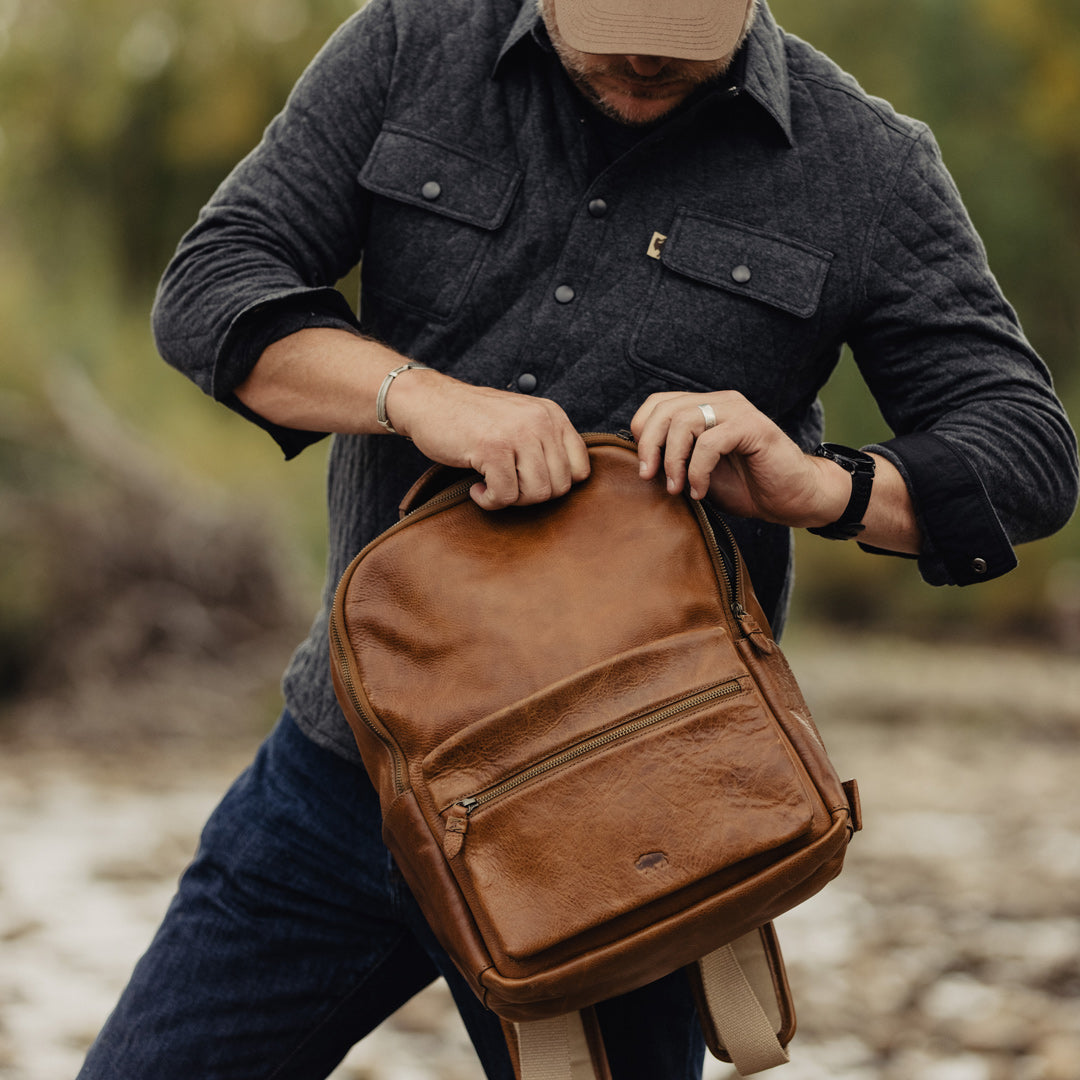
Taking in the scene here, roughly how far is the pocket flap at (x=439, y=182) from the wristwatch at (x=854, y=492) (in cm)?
48

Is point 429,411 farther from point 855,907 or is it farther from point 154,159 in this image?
point 154,159

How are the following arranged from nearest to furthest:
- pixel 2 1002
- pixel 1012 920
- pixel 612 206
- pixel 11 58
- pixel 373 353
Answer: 1. pixel 373 353
2. pixel 612 206
3. pixel 2 1002
4. pixel 1012 920
5. pixel 11 58

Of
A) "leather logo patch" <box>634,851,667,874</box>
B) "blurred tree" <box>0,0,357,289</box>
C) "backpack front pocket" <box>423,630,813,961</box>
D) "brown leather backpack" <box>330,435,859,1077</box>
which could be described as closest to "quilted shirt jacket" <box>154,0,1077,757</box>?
"brown leather backpack" <box>330,435,859,1077</box>

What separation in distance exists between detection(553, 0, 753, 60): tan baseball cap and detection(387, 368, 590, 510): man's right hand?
15.9 inches

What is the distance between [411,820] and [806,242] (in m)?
0.78

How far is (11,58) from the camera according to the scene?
24.6 feet

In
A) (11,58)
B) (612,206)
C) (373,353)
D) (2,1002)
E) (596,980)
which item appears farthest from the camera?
(11,58)

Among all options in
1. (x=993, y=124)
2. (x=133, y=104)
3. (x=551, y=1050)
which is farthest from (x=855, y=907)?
(x=993, y=124)

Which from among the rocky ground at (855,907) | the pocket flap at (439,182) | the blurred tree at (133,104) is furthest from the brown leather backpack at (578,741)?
the blurred tree at (133,104)

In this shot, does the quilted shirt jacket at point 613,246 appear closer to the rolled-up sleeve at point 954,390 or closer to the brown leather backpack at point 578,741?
the rolled-up sleeve at point 954,390

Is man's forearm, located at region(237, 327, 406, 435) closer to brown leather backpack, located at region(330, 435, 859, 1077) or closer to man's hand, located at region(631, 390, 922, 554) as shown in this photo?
brown leather backpack, located at region(330, 435, 859, 1077)

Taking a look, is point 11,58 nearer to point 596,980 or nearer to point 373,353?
point 373,353

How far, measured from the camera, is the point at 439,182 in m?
1.54

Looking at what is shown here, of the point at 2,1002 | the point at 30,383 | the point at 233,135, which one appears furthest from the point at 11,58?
the point at 2,1002
